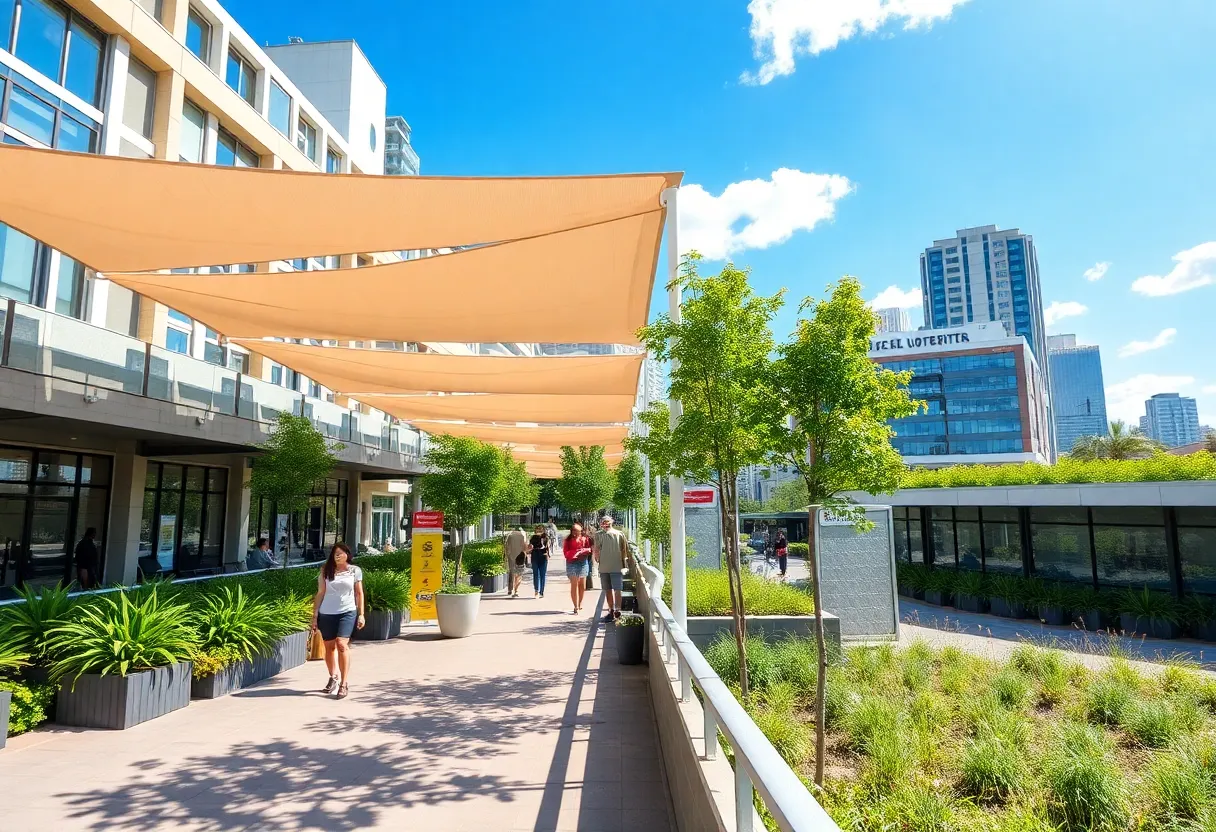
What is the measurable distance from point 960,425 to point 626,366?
94171mm

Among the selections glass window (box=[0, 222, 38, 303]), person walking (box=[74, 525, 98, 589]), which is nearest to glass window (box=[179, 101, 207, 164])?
glass window (box=[0, 222, 38, 303])

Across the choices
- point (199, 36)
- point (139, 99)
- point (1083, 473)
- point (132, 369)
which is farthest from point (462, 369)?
point (1083, 473)

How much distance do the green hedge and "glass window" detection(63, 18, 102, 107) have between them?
17.3 metres

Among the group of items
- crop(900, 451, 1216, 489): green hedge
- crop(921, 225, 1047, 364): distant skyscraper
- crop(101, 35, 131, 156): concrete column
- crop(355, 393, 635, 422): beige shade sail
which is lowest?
crop(900, 451, 1216, 489): green hedge

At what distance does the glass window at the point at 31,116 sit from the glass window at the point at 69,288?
2177 millimetres

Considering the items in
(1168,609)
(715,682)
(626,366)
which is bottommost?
(1168,609)

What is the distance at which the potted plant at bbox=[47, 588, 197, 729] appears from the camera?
5668 millimetres

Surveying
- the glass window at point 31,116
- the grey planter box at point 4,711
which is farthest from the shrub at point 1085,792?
the glass window at point 31,116

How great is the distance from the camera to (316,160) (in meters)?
23.4

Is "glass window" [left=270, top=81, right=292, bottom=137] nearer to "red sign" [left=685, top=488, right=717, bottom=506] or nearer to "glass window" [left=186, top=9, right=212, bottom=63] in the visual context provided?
"glass window" [left=186, top=9, right=212, bottom=63]

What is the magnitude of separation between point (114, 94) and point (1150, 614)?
23.6 metres

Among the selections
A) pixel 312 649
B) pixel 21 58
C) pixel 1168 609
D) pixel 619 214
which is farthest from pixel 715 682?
pixel 21 58

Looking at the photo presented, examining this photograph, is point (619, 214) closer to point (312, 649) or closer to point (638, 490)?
point (312, 649)

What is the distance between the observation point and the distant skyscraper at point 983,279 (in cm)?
17012
